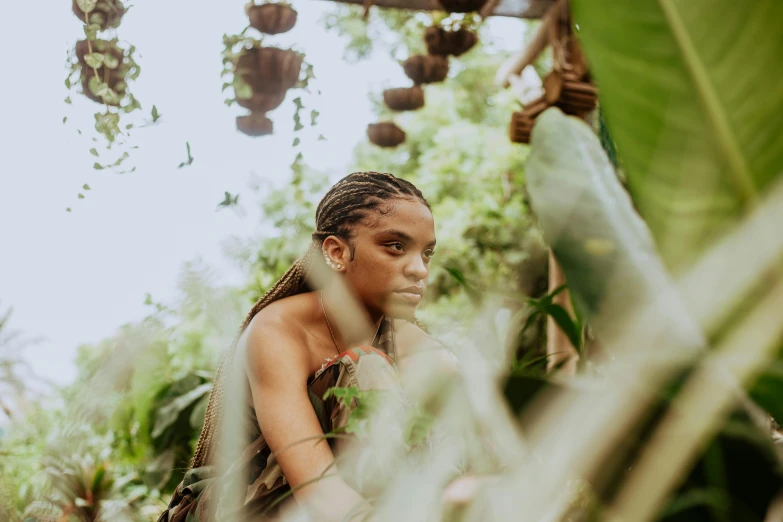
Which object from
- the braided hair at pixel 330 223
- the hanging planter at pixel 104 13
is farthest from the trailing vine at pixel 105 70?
the braided hair at pixel 330 223

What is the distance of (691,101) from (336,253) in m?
0.90

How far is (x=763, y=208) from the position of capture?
0.34 m

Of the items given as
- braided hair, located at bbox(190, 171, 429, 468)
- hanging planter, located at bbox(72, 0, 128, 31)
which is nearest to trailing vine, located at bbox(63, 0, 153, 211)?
hanging planter, located at bbox(72, 0, 128, 31)

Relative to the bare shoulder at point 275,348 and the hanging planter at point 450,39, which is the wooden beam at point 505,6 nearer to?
the hanging planter at point 450,39

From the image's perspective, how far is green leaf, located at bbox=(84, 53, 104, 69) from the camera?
81.4 inches

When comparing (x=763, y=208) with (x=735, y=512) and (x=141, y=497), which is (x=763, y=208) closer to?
(x=735, y=512)

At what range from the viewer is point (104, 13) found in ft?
7.04

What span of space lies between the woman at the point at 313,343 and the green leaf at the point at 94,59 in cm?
121

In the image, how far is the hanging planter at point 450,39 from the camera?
10.1 feet

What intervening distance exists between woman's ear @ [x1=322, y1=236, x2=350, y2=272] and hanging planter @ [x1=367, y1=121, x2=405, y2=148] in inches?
103

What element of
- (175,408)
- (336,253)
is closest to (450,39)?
(175,408)

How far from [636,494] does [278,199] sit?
7009mm

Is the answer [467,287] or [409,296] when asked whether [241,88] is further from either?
[467,287]

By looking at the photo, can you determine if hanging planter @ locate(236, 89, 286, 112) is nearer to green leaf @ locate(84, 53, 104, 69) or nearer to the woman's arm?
green leaf @ locate(84, 53, 104, 69)
